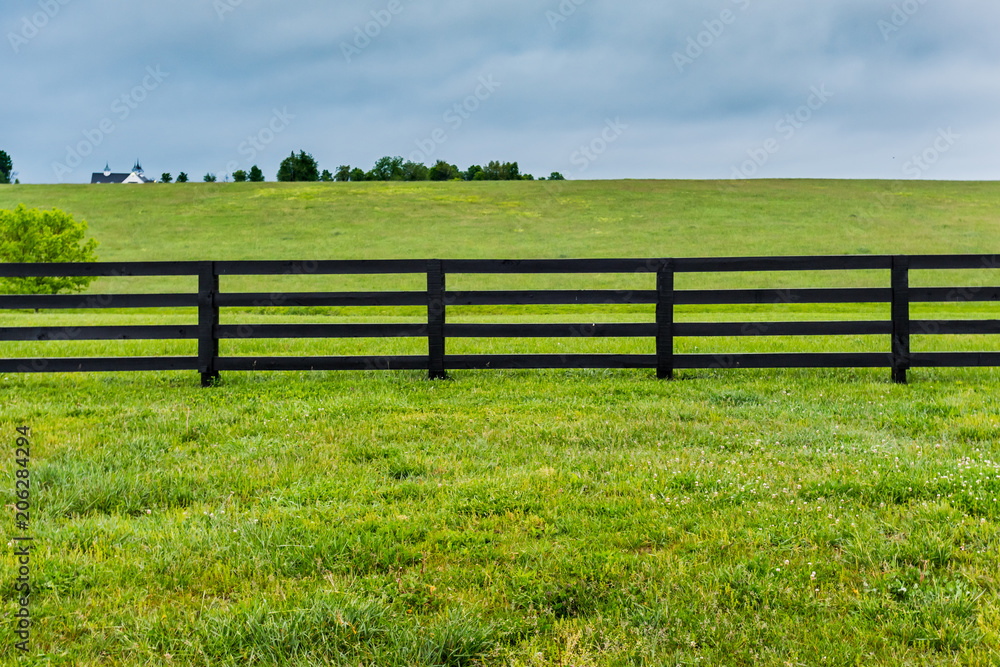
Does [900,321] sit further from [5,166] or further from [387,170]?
[5,166]

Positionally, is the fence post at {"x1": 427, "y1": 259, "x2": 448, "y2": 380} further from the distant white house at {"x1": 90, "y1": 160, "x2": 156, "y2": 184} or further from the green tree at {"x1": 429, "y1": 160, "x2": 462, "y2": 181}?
the distant white house at {"x1": 90, "y1": 160, "x2": 156, "y2": 184}

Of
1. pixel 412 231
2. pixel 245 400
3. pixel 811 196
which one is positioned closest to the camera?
pixel 245 400

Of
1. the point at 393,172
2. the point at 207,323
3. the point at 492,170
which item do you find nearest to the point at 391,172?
the point at 393,172

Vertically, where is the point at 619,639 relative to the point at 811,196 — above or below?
below

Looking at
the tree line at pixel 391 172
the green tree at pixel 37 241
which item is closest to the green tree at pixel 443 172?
the tree line at pixel 391 172

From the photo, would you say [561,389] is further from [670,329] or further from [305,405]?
[305,405]

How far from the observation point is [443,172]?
292ft

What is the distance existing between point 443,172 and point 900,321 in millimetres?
84209

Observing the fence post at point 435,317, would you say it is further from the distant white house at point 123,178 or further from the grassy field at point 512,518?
the distant white house at point 123,178

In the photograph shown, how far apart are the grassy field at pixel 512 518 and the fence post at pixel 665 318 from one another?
37 cm

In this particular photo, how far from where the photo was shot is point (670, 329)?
8641 mm

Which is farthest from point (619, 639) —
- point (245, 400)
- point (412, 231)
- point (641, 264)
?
point (412, 231)

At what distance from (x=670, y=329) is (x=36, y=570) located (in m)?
7.03

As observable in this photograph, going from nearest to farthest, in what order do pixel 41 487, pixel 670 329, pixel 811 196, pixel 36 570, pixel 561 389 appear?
pixel 36 570 < pixel 41 487 < pixel 561 389 < pixel 670 329 < pixel 811 196
